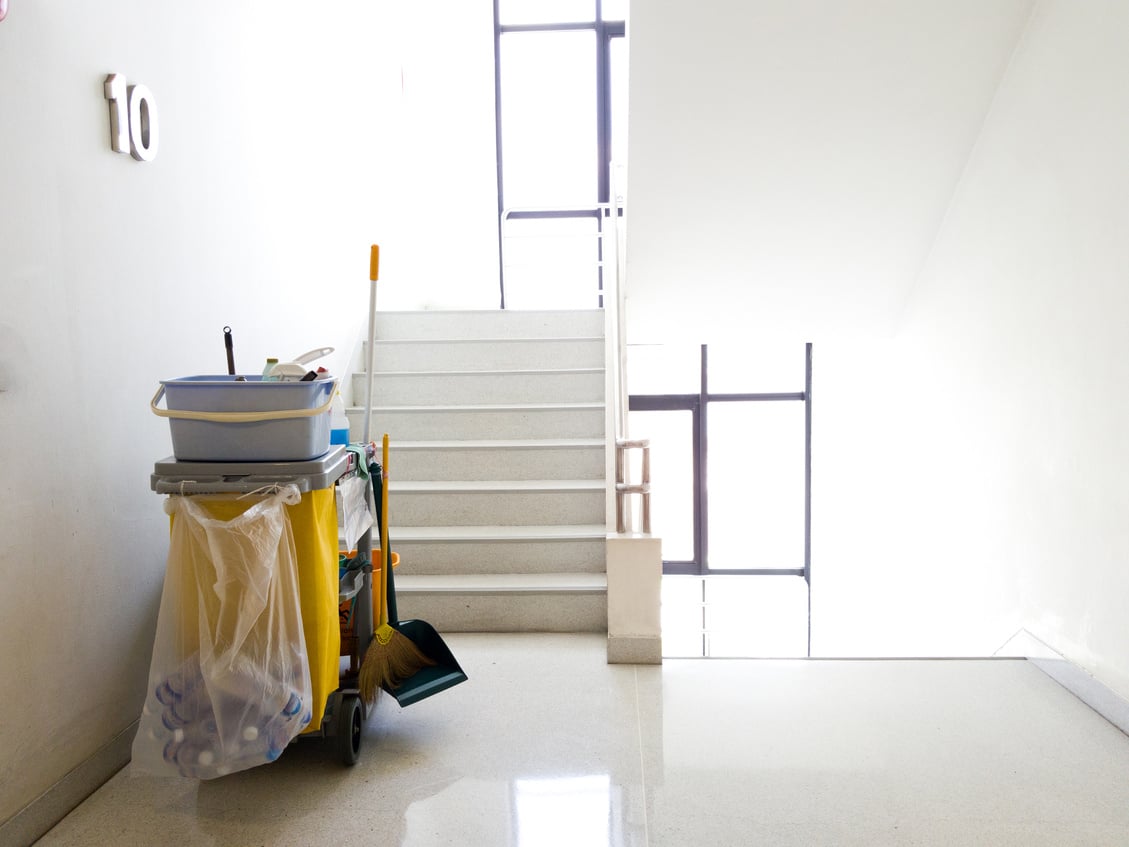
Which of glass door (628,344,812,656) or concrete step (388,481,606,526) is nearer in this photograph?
concrete step (388,481,606,526)

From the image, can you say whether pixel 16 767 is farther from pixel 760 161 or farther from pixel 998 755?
pixel 760 161

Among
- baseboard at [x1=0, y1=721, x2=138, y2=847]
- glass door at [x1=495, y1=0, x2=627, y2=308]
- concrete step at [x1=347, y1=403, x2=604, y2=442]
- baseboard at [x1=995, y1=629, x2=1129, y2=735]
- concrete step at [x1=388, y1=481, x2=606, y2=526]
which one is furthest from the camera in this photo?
glass door at [x1=495, y1=0, x2=627, y2=308]

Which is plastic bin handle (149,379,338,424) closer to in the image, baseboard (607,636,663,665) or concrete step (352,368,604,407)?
baseboard (607,636,663,665)

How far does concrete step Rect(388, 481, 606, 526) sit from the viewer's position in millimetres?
Answer: 3686

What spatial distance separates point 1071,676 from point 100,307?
10.0 ft

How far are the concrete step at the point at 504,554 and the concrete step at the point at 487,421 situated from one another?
66 centimetres

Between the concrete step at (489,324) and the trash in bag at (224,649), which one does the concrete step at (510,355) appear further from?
the trash in bag at (224,649)

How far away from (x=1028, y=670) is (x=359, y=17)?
460 centimetres

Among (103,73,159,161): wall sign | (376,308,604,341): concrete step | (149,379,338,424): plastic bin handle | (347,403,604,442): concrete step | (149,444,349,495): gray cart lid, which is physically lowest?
(347,403,604,442): concrete step

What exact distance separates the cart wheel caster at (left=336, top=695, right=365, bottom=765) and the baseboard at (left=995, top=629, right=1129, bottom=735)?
2.17 metres

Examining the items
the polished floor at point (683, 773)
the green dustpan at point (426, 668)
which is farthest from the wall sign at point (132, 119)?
the polished floor at point (683, 773)

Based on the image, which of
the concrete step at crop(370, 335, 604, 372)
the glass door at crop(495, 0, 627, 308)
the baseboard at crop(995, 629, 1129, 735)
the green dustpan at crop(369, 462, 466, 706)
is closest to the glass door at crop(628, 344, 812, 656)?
the glass door at crop(495, 0, 627, 308)

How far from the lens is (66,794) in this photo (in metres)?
2.08

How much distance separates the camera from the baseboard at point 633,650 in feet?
9.73
